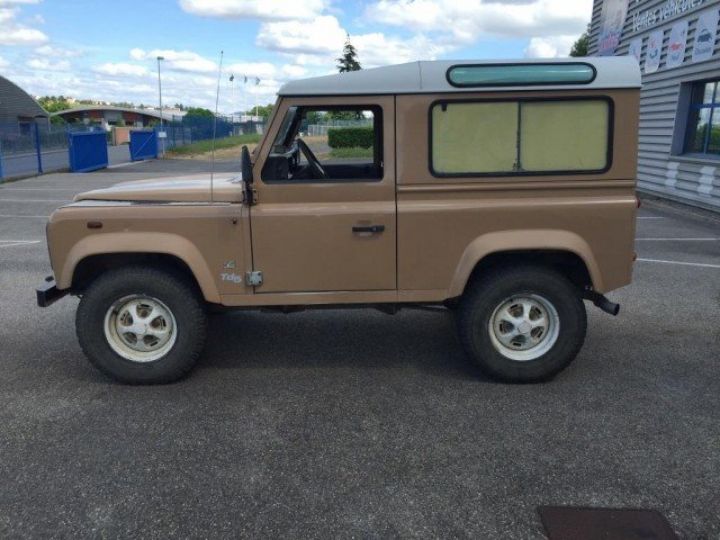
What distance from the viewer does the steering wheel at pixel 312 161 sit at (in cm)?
468

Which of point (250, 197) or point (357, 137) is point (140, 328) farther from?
point (357, 137)

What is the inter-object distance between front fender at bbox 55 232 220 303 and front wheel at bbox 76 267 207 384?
20 cm

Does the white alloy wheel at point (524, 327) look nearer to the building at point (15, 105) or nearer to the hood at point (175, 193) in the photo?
the hood at point (175, 193)

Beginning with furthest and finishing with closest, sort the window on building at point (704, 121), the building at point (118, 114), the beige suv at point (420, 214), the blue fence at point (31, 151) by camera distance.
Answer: the building at point (118, 114)
the blue fence at point (31, 151)
the window on building at point (704, 121)
the beige suv at point (420, 214)

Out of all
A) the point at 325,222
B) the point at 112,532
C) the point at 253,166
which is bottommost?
the point at 112,532

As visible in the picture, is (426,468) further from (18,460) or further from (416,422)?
(18,460)

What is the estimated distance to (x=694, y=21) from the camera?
42.6 feet

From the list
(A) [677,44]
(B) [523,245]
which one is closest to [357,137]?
(B) [523,245]

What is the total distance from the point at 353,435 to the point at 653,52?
47.9 ft

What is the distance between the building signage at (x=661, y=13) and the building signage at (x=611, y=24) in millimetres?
811

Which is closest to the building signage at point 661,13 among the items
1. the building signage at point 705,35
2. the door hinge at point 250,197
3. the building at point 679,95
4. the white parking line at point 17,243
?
the building at point 679,95

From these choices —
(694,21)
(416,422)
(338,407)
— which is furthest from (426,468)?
(694,21)

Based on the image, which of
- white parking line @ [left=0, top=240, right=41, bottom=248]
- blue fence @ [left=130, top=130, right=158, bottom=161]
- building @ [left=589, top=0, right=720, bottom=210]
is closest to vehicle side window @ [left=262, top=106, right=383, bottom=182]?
white parking line @ [left=0, top=240, right=41, bottom=248]

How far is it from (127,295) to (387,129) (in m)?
2.11
